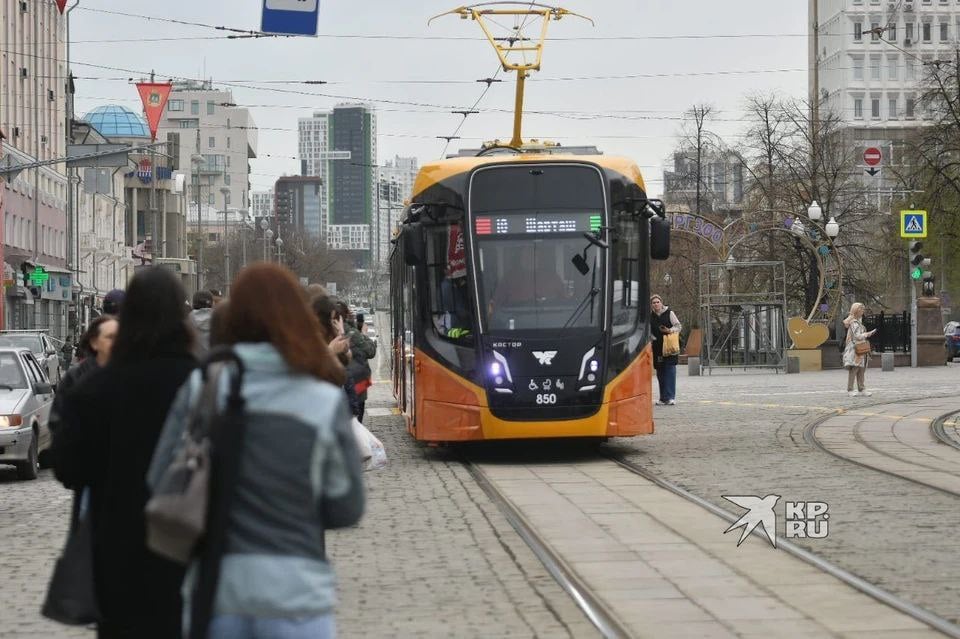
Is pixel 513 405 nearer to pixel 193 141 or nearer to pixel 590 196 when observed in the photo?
pixel 590 196

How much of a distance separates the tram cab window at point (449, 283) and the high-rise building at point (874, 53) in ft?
354

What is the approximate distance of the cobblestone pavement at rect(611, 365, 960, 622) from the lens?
10.2 meters

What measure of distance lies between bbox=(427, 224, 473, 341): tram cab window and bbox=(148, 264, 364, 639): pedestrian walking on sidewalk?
13.3 meters

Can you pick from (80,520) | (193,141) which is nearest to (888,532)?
(80,520)

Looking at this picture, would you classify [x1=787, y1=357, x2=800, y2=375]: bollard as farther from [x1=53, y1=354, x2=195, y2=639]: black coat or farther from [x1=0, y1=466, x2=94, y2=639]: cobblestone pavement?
[x1=53, y1=354, x2=195, y2=639]: black coat

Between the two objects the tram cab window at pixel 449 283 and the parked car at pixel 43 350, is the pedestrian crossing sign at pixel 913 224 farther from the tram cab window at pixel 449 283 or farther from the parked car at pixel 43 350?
the tram cab window at pixel 449 283

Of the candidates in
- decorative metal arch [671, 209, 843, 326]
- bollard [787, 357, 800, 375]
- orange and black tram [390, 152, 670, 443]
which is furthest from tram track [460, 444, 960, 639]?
bollard [787, 357, 800, 375]

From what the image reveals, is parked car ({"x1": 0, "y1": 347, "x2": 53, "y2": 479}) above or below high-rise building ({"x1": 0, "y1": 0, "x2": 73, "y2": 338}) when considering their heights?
below

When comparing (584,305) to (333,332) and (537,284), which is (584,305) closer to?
(537,284)

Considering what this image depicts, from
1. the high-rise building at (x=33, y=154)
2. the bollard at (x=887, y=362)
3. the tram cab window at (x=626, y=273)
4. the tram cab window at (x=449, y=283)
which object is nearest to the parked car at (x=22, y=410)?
the tram cab window at (x=449, y=283)

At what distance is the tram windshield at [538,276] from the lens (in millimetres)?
17922

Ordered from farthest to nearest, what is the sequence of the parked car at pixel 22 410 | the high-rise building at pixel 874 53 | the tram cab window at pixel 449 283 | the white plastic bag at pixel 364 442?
1. the high-rise building at pixel 874 53
2. the parked car at pixel 22 410
3. the tram cab window at pixel 449 283
4. the white plastic bag at pixel 364 442

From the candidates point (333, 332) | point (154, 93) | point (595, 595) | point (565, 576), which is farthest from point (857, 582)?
point (154, 93)

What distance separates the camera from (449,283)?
59.9 feet
